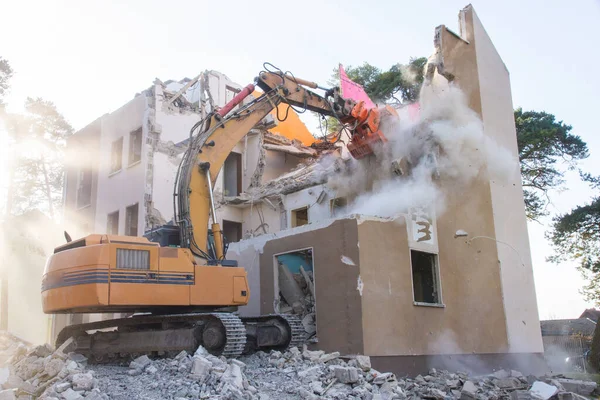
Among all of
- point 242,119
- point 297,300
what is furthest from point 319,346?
point 242,119

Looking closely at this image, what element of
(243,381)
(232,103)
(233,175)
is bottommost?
(243,381)

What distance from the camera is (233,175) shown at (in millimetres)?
21750

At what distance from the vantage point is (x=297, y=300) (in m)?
13.1

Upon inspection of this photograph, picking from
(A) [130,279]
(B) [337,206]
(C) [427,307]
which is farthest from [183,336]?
(B) [337,206]

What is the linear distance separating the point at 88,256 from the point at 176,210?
6.19ft

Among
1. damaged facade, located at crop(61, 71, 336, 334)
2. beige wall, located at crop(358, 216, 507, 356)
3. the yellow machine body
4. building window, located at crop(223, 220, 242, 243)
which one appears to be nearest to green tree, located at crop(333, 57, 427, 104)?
damaged facade, located at crop(61, 71, 336, 334)

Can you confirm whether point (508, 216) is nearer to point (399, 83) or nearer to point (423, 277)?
point (423, 277)

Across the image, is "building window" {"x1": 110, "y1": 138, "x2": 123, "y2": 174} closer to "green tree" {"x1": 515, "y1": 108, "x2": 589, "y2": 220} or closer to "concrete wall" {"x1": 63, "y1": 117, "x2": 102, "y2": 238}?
"concrete wall" {"x1": 63, "y1": 117, "x2": 102, "y2": 238}

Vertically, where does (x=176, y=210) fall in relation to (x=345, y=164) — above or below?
below

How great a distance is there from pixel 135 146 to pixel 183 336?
37.1 feet

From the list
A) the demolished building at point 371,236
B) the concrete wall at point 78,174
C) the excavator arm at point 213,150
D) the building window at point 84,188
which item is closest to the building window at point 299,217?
the demolished building at point 371,236

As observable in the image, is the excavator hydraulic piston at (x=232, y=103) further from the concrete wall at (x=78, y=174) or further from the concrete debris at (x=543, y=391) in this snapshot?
the concrete wall at (x=78, y=174)

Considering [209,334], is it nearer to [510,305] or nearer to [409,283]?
[409,283]

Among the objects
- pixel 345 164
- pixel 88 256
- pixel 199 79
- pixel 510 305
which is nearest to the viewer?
pixel 88 256
